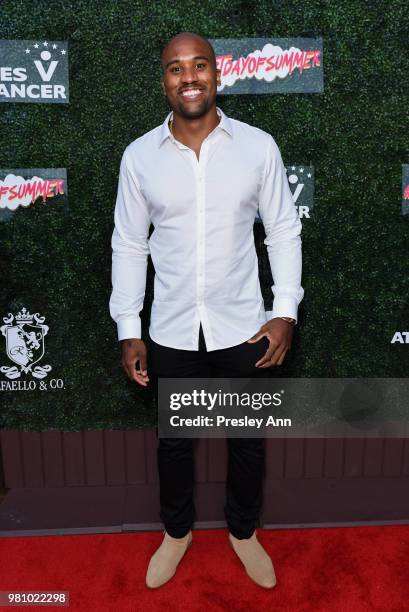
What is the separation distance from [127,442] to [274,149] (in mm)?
1422

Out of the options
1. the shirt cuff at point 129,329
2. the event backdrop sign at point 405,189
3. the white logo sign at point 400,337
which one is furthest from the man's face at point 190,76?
the white logo sign at point 400,337

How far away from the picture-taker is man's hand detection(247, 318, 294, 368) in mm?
1691

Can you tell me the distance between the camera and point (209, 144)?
1647mm

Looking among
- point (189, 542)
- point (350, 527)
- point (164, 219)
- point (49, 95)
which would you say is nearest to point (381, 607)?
point (350, 527)

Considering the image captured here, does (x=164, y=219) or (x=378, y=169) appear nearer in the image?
(x=164, y=219)

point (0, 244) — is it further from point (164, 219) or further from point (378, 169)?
point (378, 169)

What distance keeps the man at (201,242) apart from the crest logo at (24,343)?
66 cm

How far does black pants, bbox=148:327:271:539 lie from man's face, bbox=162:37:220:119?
68 cm

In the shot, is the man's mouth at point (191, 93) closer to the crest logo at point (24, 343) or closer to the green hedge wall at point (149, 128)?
the green hedge wall at point (149, 128)

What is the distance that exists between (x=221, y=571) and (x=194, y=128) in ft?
4.89

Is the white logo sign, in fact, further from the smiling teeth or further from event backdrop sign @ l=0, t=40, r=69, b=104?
event backdrop sign @ l=0, t=40, r=69, b=104

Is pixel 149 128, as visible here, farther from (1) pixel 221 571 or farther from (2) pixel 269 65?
(1) pixel 221 571

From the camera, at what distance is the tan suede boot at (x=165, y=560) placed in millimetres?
1859

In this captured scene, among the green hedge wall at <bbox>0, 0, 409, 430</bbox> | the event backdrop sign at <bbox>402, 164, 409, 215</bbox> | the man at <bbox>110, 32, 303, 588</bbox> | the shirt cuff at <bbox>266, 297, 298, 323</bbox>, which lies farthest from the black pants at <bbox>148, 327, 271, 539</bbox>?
the event backdrop sign at <bbox>402, 164, 409, 215</bbox>
